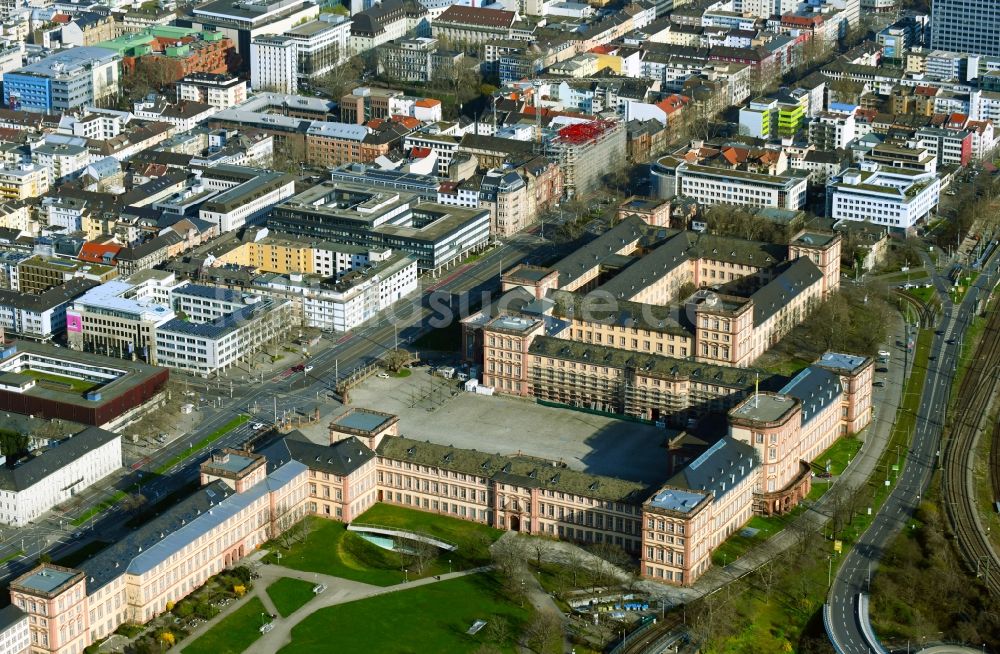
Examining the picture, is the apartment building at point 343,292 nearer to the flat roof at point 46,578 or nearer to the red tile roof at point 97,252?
the red tile roof at point 97,252

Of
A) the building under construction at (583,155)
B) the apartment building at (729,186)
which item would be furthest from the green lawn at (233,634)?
the building under construction at (583,155)

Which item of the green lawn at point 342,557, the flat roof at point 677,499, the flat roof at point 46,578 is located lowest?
the green lawn at point 342,557

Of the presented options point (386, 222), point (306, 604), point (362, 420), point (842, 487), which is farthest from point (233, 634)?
point (386, 222)

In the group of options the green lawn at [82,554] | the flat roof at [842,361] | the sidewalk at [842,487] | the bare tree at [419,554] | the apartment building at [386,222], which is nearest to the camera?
the sidewalk at [842,487]

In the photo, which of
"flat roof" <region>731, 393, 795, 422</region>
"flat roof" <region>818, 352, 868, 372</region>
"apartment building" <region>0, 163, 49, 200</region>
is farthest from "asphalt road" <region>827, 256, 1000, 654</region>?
"apartment building" <region>0, 163, 49, 200</region>

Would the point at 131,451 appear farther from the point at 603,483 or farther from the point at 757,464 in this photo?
the point at 757,464

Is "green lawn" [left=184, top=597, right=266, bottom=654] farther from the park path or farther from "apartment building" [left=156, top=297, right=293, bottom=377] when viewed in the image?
"apartment building" [left=156, top=297, right=293, bottom=377]

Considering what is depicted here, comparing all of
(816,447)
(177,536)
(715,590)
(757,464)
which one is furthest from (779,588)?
(177,536)
